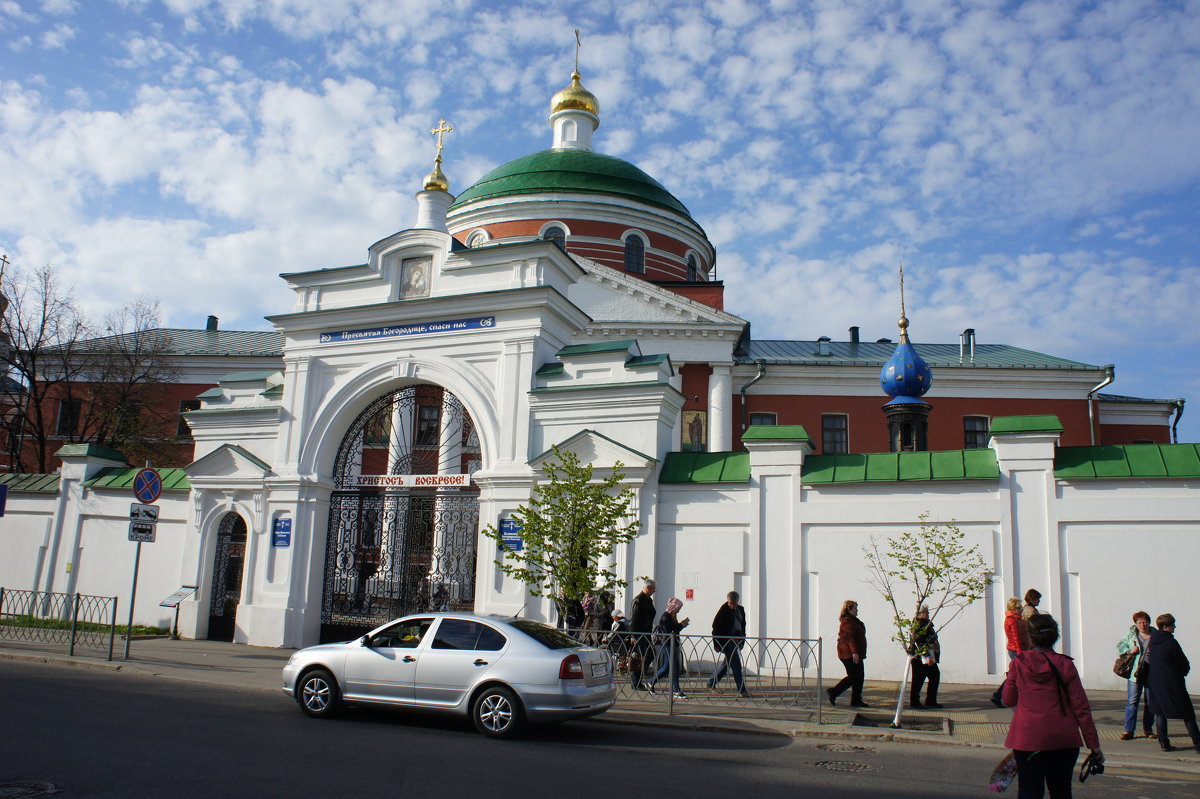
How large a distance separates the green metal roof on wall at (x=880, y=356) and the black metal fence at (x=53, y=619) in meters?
20.4

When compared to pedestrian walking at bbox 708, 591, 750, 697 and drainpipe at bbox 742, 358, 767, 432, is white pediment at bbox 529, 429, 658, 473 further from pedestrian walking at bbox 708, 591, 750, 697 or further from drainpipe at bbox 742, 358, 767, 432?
drainpipe at bbox 742, 358, 767, 432

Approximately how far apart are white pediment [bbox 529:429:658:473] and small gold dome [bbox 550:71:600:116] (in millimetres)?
25568

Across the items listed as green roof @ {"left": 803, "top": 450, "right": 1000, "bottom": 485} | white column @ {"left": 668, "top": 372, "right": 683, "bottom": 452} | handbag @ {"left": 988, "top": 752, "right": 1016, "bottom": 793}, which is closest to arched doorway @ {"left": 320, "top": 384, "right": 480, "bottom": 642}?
green roof @ {"left": 803, "top": 450, "right": 1000, "bottom": 485}

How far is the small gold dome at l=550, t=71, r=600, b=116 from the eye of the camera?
3734 cm

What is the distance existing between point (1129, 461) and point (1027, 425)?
55.6 inches

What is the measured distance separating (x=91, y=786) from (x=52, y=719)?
2.96 m

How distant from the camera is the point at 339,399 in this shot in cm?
1720

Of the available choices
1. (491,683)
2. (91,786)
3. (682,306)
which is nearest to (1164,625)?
(491,683)

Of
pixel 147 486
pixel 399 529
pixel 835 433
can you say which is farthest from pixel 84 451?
pixel 835 433

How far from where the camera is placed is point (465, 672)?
9266 mm

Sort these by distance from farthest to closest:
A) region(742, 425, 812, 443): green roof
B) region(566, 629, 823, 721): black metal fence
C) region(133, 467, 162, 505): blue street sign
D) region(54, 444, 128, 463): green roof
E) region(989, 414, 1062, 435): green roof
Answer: region(54, 444, 128, 463): green roof
region(133, 467, 162, 505): blue street sign
region(742, 425, 812, 443): green roof
region(989, 414, 1062, 435): green roof
region(566, 629, 823, 721): black metal fence

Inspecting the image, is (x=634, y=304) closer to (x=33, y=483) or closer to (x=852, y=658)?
(x=33, y=483)

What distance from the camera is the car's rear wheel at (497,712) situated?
29.3 ft

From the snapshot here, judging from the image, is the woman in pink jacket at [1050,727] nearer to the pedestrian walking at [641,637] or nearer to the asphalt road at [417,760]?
the asphalt road at [417,760]
